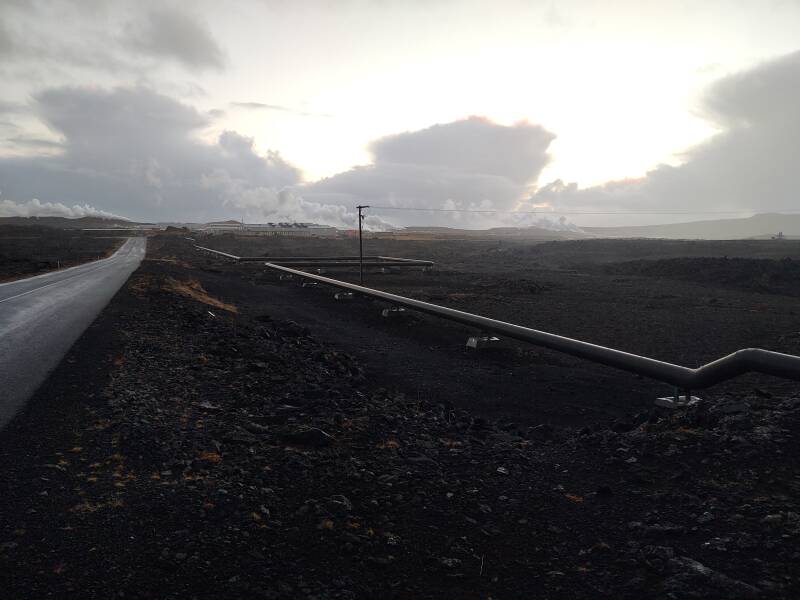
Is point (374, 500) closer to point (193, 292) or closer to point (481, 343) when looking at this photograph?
point (481, 343)

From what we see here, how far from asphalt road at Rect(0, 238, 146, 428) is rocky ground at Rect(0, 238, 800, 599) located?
0.42m

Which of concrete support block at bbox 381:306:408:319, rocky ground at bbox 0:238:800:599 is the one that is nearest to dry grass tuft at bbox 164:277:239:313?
concrete support block at bbox 381:306:408:319

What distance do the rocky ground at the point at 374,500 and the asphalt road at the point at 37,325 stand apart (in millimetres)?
416

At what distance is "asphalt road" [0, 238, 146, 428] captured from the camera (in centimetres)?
597

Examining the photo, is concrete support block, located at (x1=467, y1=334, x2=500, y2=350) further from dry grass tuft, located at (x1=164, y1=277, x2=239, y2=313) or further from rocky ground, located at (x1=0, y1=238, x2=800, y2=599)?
dry grass tuft, located at (x1=164, y1=277, x2=239, y2=313)

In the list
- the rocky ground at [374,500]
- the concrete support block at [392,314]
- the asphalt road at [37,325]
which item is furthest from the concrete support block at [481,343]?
the asphalt road at [37,325]

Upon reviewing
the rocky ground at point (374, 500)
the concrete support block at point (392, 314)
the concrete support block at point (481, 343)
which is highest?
the rocky ground at point (374, 500)

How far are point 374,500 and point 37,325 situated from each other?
Answer: 9436 millimetres

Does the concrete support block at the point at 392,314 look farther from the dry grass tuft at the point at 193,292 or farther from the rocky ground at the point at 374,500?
the rocky ground at the point at 374,500

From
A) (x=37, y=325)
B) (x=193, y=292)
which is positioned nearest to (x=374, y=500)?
(x=37, y=325)

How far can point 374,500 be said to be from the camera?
3695 mm

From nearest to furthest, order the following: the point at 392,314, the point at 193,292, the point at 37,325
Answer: the point at 37,325 → the point at 392,314 → the point at 193,292

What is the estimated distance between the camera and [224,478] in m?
3.81

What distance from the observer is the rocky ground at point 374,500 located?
9.04ft
